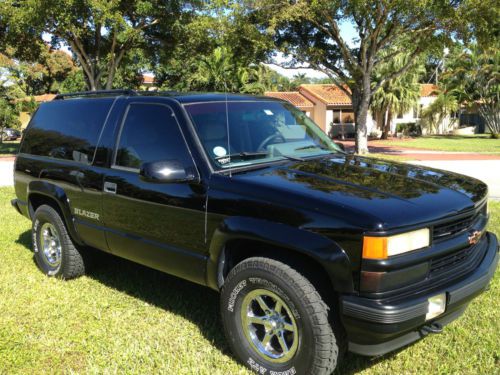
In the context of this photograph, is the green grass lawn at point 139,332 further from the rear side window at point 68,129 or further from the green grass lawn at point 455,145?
the green grass lawn at point 455,145

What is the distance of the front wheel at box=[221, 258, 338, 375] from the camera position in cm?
288

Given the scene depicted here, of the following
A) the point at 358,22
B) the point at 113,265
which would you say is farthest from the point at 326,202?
the point at 358,22

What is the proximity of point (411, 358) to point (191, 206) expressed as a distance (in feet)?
6.23

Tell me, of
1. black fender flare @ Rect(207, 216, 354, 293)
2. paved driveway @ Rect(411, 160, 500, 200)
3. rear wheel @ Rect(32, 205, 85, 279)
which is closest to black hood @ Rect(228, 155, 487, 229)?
black fender flare @ Rect(207, 216, 354, 293)

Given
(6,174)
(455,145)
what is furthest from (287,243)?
(455,145)

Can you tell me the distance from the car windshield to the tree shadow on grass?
143 centimetres

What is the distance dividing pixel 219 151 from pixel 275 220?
0.87 m

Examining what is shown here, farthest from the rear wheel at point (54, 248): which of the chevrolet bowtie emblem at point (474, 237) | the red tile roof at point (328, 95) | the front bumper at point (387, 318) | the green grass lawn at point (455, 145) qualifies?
the red tile roof at point (328, 95)

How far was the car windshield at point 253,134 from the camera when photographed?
3693 millimetres

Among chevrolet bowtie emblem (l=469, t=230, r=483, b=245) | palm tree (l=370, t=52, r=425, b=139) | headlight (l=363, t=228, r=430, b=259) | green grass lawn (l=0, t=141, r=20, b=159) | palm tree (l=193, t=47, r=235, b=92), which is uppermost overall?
palm tree (l=193, t=47, r=235, b=92)

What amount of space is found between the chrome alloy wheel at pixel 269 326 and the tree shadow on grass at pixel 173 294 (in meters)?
0.41

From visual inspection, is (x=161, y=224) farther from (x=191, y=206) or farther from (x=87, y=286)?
(x=87, y=286)

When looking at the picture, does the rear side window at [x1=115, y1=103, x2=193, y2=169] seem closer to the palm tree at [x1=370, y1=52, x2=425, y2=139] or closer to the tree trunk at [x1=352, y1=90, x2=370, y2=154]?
the tree trunk at [x1=352, y1=90, x2=370, y2=154]

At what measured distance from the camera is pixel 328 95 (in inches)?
1816
